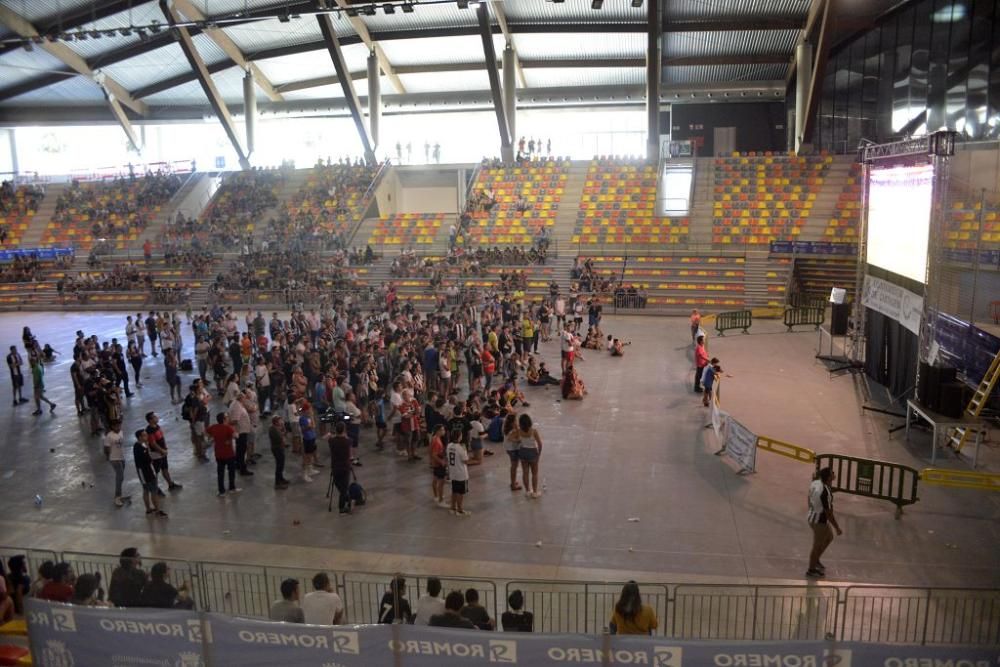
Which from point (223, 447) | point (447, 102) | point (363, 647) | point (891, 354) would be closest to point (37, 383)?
point (223, 447)

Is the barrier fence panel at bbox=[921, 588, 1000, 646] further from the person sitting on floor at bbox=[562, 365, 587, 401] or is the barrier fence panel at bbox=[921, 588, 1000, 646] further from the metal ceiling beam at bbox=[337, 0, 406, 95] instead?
the metal ceiling beam at bbox=[337, 0, 406, 95]

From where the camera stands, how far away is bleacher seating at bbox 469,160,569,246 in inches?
1503

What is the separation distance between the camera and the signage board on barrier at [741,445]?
39.4 feet

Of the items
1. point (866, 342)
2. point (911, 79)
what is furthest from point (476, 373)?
point (911, 79)

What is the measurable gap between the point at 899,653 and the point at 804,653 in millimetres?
676

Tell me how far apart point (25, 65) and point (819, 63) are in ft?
135

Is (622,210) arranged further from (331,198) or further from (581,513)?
(581,513)

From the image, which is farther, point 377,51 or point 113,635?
point 377,51

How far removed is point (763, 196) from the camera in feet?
121

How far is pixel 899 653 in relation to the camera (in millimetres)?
5418

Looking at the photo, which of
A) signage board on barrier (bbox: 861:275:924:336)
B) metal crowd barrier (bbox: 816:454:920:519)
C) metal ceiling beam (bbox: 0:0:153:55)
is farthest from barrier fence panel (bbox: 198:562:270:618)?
metal ceiling beam (bbox: 0:0:153:55)

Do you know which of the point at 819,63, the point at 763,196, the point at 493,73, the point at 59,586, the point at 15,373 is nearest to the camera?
the point at 59,586

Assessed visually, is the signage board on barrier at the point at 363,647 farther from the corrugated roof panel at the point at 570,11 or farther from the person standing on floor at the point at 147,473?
the corrugated roof panel at the point at 570,11

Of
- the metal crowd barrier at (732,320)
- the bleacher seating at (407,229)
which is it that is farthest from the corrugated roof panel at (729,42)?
the metal crowd barrier at (732,320)
